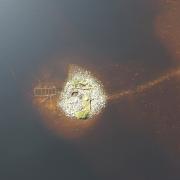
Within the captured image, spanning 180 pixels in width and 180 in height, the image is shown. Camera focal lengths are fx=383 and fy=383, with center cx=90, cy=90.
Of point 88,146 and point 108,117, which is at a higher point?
point 108,117

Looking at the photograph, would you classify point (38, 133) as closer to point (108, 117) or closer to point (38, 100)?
point (38, 100)
